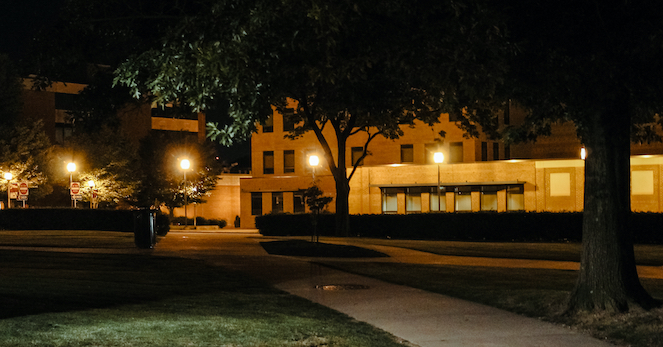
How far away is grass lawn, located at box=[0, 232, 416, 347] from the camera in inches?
306

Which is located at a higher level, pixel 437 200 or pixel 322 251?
pixel 437 200

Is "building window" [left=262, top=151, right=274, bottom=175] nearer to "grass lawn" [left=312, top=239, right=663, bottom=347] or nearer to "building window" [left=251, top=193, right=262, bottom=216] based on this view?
"building window" [left=251, top=193, right=262, bottom=216]

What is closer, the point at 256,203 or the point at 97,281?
the point at 97,281

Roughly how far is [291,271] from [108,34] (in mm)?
6848

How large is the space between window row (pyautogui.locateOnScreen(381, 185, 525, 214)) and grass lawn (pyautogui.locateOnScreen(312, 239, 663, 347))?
22.9 metres

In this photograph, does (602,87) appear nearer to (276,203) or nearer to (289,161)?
(289,161)

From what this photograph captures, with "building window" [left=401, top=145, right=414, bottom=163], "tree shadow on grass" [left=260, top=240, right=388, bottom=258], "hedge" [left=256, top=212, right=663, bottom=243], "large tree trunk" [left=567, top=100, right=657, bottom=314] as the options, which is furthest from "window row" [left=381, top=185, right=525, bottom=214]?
"large tree trunk" [left=567, top=100, right=657, bottom=314]

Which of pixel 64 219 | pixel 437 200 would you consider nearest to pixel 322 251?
pixel 64 219

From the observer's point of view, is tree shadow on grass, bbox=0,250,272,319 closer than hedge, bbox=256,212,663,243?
Yes

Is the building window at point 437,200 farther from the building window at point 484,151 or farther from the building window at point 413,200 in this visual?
the building window at point 484,151

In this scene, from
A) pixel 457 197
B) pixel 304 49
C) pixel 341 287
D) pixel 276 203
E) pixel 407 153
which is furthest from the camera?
pixel 276 203

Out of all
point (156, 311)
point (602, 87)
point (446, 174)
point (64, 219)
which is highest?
point (602, 87)

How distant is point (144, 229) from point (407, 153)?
32565 millimetres

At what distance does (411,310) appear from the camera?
402 inches
